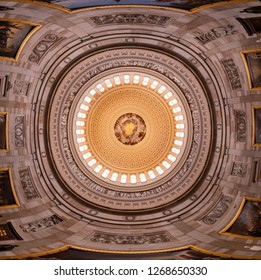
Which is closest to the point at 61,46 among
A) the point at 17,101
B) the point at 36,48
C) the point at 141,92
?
the point at 36,48

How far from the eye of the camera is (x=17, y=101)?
59.1 feet

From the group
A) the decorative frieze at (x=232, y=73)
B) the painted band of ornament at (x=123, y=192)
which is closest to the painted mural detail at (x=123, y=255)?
the painted band of ornament at (x=123, y=192)

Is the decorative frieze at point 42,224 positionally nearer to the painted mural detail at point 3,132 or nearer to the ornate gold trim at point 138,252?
the ornate gold trim at point 138,252

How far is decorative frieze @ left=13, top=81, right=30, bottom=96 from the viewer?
58.0 feet

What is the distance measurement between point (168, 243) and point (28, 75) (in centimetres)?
932

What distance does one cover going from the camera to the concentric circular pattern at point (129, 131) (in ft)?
69.8

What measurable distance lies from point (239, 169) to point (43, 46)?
31.8ft

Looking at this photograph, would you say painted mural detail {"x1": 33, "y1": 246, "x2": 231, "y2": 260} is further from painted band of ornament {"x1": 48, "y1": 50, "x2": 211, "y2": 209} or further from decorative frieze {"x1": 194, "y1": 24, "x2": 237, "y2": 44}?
decorative frieze {"x1": 194, "y1": 24, "x2": 237, "y2": 44}

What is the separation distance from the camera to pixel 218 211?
18.8 m

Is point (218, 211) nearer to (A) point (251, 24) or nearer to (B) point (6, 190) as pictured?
(A) point (251, 24)

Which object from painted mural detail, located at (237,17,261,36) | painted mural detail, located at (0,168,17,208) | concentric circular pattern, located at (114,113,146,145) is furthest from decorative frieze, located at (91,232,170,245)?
painted mural detail, located at (237,17,261,36)

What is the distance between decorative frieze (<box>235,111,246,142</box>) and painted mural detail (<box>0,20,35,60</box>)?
9078 millimetres

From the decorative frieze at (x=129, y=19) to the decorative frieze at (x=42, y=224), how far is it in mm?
8568

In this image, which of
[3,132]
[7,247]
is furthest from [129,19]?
Answer: [7,247]
